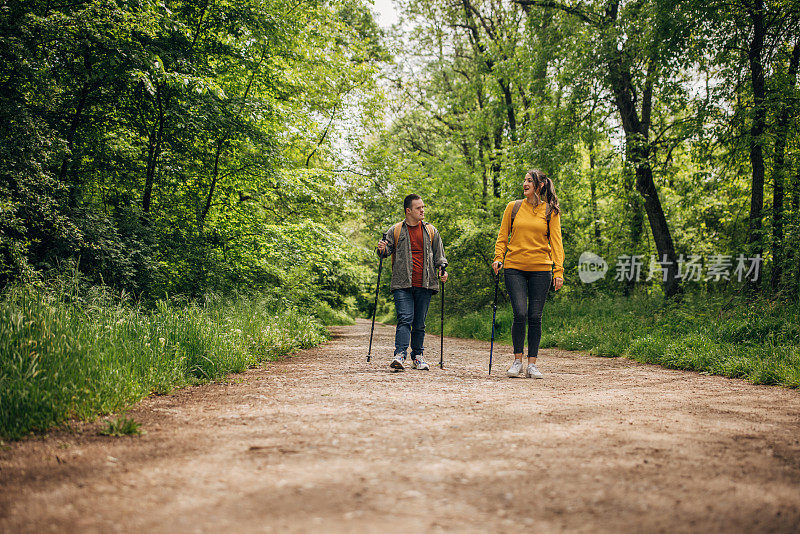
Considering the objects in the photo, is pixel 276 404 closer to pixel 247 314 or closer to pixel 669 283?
pixel 247 314

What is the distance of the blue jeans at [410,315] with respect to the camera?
6172 mm

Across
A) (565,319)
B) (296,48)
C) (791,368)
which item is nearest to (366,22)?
(296,48)

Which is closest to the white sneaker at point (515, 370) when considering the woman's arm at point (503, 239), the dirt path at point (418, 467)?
the woman's arm at point (503, 239)

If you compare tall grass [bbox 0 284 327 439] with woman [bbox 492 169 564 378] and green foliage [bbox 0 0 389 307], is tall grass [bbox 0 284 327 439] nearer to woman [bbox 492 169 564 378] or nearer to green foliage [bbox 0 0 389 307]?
green foliage [bbox 0 0 389 307]

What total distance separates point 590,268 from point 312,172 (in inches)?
421

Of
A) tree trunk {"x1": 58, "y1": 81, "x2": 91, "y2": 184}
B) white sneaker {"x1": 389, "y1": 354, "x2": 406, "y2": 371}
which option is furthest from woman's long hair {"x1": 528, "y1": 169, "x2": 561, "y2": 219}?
tree trunk {"x1": 58, "y1": 81, "x2": 91, "y2": 184}

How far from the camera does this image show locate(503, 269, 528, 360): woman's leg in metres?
5.79

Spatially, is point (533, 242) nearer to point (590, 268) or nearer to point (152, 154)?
point (152, 154)

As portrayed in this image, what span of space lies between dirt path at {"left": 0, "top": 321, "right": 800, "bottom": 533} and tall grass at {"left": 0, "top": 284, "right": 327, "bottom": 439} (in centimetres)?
27

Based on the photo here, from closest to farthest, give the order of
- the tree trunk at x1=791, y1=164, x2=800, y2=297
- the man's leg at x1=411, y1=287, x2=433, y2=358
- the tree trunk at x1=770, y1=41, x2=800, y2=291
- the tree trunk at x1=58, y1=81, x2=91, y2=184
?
the man's leg at x1=411, y1=287, x2=433, y2=358, the tree trunk at x1=58, y1=81, x2=91, y2=184, the tree trunk at x1=791, y1=164, x2=800, y2=297, the tree trunk at x1=770, y1=41, x2=800, y2=291

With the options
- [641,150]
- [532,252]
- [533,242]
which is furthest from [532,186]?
[641,150]

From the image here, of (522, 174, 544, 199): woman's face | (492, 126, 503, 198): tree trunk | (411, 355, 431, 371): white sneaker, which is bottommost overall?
(411, 355, 431, 371): white sneaker

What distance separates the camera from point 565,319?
Result: 12633mm

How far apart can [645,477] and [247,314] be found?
6.59m
